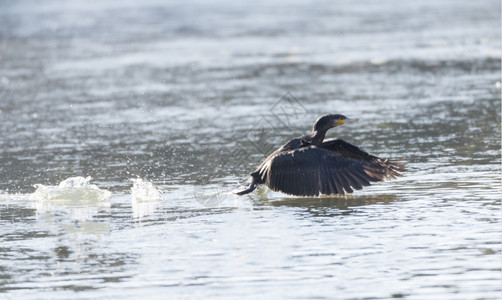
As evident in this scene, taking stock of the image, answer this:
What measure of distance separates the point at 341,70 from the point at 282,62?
2.71 meters

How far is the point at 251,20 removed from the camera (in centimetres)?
4203

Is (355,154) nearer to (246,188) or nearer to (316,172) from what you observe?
(316,172)

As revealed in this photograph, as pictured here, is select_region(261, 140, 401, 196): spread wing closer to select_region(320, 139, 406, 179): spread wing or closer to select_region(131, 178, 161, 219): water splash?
select_region(320, 139, 406, 179): spread wing

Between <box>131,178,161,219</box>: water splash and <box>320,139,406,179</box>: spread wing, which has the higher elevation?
<box>320,139,406,179</box>: spread wing

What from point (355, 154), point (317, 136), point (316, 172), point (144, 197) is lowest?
point (144, 197)

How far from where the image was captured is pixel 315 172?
30.5 ft

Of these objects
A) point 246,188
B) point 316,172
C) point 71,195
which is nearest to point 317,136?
point 316,172

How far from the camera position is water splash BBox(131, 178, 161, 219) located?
30.9 ft

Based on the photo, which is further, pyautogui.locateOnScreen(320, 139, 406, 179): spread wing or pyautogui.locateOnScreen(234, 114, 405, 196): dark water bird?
pyautogui.locateOnScreen(320, 139, 406, 179): spread wing

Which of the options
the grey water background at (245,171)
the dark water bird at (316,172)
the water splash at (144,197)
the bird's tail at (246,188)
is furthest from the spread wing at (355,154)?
the water splash at (144,197)

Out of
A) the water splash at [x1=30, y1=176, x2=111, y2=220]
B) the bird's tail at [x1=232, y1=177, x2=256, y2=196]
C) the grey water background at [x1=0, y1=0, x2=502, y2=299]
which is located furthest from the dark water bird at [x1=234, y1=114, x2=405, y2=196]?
the water splash at [x1=30, y1=176, x2=111, y2=220]

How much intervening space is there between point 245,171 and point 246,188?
59.0 inches

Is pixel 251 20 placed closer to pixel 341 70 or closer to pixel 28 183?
pixel 341 70

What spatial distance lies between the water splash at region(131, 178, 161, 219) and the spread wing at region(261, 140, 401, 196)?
1168mm
